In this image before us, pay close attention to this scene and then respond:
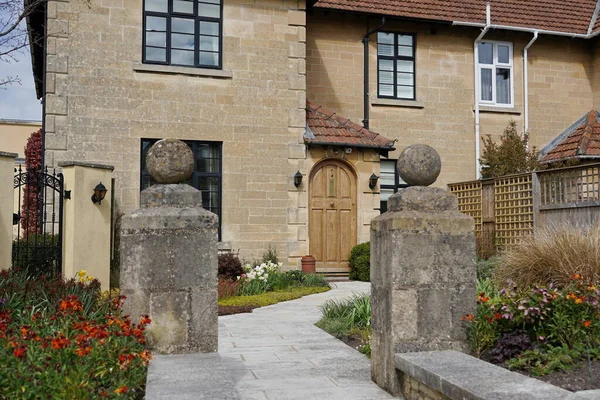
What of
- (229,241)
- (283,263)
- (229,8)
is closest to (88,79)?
(229,8)

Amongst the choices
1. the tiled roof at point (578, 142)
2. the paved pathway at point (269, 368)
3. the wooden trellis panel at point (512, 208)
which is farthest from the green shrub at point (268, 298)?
the tiled roof at point (578, 142)

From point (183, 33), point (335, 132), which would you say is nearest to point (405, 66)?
point (335, 132)

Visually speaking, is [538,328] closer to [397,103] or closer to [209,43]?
[209,43]

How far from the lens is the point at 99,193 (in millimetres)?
10758

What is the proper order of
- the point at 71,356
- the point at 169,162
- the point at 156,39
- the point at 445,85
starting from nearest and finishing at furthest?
the point at 71,356
the point at 169,162
the point at 156,39
the point at 445,85

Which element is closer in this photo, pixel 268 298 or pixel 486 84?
pixel 268 298

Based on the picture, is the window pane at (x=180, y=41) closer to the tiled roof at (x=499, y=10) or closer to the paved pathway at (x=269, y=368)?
the tiled roof at (x=499, y=10)

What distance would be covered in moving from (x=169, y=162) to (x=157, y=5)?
9.51 meters

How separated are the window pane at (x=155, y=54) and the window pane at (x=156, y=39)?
0.34 feet

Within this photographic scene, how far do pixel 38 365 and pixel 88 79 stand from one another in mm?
9996

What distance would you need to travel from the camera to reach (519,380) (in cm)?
404

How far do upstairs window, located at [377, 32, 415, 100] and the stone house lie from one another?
4 centimetres

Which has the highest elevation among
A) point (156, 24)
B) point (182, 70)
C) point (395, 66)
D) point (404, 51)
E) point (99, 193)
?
point (404, 51)

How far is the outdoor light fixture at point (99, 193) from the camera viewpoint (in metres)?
10.7
